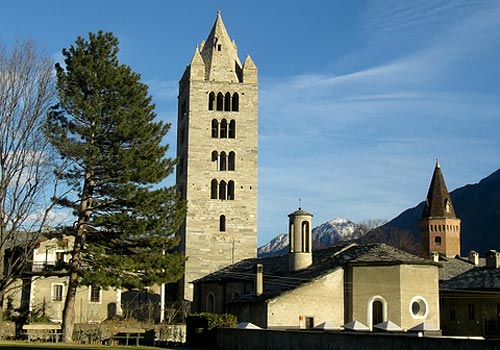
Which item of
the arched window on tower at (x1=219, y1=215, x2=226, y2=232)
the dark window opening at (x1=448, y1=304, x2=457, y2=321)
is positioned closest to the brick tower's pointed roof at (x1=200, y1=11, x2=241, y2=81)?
the arched window on tower at (x1=219, y1=215, x2=226, y2=232)

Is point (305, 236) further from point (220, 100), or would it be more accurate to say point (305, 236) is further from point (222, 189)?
point (220, 100)

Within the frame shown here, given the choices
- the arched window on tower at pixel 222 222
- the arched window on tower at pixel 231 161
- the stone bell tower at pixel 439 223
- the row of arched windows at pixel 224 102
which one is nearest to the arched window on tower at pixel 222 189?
the arched window on tower at pixel 231 161

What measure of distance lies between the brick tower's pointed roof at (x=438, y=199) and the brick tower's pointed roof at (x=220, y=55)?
1883 inches

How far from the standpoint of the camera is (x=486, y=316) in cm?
4997

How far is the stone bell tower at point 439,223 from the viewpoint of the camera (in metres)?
110

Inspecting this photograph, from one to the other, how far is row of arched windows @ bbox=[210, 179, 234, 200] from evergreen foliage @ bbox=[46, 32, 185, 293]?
984 inches

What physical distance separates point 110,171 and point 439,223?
77.2 metres

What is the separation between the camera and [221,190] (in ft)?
226

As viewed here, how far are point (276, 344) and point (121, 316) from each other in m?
28.0

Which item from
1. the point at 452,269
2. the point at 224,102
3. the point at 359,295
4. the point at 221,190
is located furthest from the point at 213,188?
the point at 359,295

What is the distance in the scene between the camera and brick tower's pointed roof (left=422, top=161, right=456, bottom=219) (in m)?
110

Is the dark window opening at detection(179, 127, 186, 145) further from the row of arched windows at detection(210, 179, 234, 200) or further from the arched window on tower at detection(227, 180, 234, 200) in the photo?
the arched window on tower at detection(227, 180, 234, 200)

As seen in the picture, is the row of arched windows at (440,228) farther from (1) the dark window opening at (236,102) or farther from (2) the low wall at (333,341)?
(2) the low wall at (333,341)

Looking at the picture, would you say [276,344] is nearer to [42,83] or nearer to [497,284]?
[42,83]
